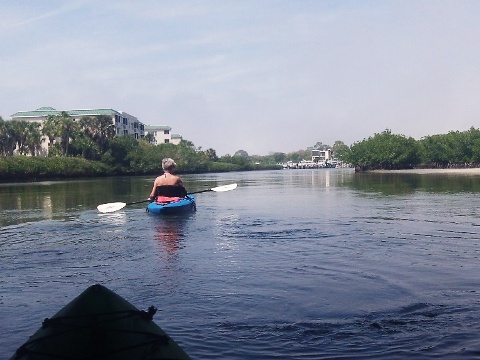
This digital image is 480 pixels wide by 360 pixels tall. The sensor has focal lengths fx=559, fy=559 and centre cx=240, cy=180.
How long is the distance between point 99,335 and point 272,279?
234 inches

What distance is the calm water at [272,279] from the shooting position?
6.22 metres

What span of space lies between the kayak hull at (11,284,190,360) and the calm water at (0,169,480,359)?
7.50 ft

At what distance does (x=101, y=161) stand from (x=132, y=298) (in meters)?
87.5

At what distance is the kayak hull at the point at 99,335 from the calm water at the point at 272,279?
2285 millimetres

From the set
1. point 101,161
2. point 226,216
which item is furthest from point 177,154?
point 226,216

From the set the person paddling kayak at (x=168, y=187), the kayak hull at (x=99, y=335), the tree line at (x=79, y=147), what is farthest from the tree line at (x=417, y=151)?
the kayak hull at (x=99, y=335)

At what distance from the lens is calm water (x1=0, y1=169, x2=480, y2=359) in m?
6.22

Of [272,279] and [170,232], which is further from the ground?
[170,232]

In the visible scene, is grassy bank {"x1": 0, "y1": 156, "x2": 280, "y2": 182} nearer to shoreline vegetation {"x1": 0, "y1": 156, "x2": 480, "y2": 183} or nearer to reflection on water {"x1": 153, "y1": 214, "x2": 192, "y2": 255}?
shoreline vegetation {"x1": 0, "y1": 156, "x2": 480, "y2": 183}

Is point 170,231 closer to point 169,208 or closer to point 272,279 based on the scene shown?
point 169,208

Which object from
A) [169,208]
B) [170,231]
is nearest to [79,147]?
[169,208]

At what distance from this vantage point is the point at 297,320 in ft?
22.6

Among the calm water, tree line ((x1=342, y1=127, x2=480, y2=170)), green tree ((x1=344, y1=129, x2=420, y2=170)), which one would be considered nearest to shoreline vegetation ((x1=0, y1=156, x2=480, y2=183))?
tree line ((x1=342, y1=127, x2=480, y2=170))

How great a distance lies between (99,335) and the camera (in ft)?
11.6
